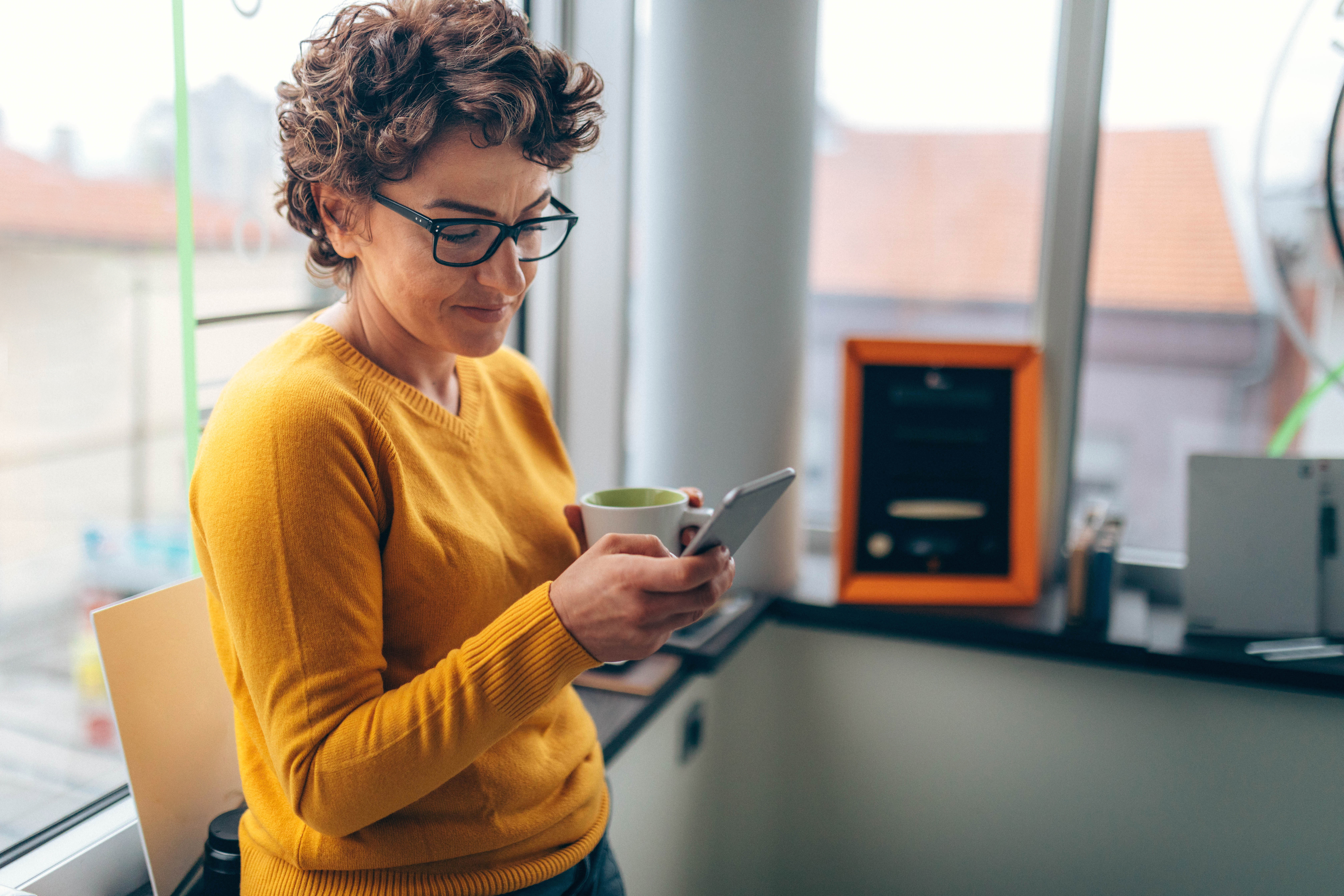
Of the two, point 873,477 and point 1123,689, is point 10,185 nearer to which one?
point 873,477

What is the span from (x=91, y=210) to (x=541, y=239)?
0.52 m

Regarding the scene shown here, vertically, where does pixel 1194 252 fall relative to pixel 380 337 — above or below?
above

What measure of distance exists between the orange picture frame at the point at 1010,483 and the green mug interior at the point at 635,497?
37.6 inches

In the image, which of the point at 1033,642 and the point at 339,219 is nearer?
the point at 339,219

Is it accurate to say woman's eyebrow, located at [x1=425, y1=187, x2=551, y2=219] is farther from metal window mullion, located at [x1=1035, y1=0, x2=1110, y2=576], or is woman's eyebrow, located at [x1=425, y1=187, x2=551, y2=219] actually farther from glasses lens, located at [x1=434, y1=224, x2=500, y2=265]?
metal window mullion, located at [x1=1035, y1=0, x2=1110, y2=576]

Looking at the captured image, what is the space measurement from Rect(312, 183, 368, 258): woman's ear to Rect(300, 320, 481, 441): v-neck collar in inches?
2.9

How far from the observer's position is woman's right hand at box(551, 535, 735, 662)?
0.75 metres

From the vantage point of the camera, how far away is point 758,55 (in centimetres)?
172

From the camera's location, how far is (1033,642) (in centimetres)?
175

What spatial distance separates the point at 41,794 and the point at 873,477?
143cm

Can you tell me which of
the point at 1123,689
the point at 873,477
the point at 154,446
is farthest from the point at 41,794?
the point at 1123,689

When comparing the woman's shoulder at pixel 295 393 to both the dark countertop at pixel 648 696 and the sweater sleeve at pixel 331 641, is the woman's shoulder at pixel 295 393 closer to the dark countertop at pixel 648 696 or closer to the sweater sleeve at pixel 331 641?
the sweater sleeve at pixel 331 641

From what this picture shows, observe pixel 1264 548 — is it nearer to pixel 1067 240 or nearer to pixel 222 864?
pixel 1067 240

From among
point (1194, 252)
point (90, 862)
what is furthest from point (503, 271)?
point (1194, 252)
